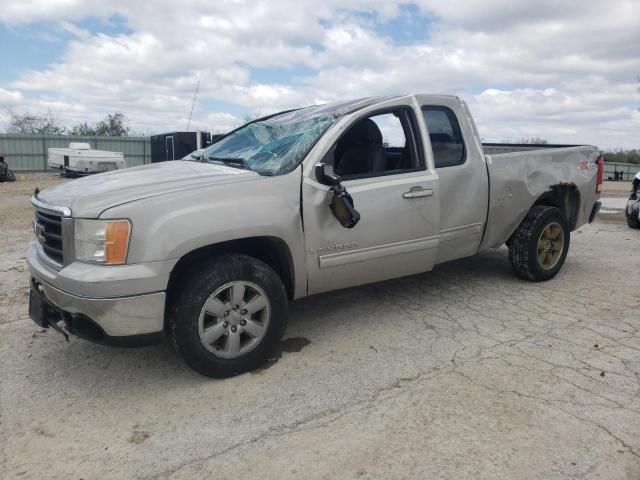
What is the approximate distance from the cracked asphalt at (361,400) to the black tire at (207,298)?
13 cm

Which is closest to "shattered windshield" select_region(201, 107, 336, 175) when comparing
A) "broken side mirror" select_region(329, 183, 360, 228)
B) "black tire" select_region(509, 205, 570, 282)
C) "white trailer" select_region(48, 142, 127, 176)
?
"broken side mirror" select_region(329, 183, 360, 228)

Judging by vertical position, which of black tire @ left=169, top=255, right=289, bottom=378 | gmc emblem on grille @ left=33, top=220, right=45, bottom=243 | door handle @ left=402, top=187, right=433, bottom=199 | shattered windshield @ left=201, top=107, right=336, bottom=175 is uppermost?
shattered windshield @ left=201, top=107, right=336, bottom=175

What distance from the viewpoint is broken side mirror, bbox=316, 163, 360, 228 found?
362cm

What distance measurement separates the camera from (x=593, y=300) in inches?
196

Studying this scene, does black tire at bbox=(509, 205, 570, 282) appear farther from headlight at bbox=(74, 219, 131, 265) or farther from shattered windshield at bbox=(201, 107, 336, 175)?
headlight at bbox=(74, 219, 131, 265)

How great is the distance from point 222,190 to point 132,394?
1.39 meters

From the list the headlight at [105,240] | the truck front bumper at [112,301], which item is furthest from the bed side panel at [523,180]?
the headlight at [105,240]

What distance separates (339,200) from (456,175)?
1.41 metres

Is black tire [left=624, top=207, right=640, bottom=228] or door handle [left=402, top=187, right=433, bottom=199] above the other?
door handle [left=402, top=187, right=433, bottom=199]

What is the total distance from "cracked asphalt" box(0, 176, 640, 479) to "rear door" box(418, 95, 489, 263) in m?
0.65

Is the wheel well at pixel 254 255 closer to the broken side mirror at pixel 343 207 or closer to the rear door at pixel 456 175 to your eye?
the broken side mirror at pixel 343 207

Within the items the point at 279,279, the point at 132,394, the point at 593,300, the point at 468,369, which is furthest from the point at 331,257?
the point at 593,300

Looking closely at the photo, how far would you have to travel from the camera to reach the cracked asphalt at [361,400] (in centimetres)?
258

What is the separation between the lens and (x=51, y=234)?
11.0 feet
